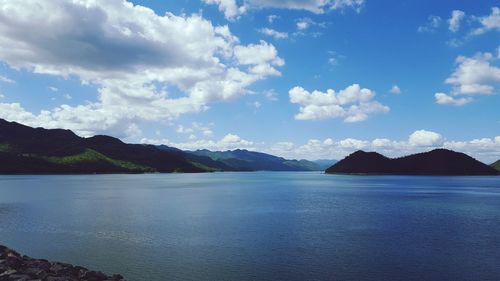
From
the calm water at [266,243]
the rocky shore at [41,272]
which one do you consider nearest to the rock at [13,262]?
the rocky shore at [41,272]

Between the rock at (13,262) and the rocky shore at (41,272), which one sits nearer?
the rocky shore at (41,272)

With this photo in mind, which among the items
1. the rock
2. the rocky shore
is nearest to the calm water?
the rocky shore

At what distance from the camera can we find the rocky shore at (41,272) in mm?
44778

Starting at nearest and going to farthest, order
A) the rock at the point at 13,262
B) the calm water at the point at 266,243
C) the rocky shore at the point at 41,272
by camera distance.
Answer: the rocky shore at the point at 41,272 < the rock at the point at 13,262 < the calm water at the point at 266,243

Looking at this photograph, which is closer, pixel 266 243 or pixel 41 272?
pixel 41 272

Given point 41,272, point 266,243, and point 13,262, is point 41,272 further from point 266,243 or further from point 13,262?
point 266,243

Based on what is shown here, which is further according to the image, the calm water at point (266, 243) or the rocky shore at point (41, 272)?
the calm water at point (266, 243)

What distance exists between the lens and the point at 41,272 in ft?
154

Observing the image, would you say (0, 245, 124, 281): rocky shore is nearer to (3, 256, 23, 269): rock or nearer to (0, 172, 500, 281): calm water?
(3, 256, 23, 269): rock

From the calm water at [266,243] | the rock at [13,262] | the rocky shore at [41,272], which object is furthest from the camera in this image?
the calm water at [266,243]

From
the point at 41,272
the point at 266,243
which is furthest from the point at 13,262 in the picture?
the point at 266,243

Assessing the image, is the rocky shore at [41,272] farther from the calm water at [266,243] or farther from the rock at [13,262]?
the calm water at [266,243]

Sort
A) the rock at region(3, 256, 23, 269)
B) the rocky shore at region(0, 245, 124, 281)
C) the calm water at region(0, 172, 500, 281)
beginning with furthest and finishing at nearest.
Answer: the calm water at region(0, 172, 500, 281)
the rock at region(3, 256, 23, 269)
the rocky shore at region(0, 245, 124, 281)

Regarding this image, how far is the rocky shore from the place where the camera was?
44778 millimetres
